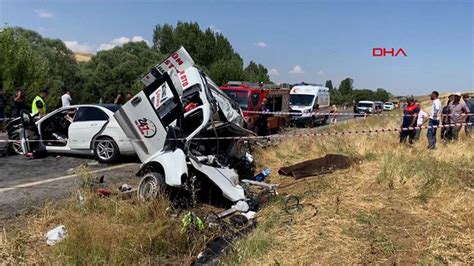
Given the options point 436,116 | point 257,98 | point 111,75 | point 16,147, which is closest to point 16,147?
point 16,147

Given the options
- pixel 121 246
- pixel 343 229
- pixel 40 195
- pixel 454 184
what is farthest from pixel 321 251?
pixel 40 195

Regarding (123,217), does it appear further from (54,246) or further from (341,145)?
(341,145)

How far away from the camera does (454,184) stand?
7.18m

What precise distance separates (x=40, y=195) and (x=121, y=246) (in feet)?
10.6

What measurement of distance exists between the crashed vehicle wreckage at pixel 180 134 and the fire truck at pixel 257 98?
26.8ft

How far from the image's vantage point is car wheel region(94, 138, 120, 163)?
10.0m

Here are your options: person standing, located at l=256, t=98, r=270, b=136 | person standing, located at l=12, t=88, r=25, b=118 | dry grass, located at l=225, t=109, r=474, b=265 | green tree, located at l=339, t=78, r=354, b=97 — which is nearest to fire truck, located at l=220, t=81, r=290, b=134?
person standing, located at l=256, t=98, r=270, b=136

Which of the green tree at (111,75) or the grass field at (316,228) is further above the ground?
the green tree at (111,75)

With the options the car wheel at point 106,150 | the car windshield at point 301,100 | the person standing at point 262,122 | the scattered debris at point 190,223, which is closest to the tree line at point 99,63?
the car windshield at point 301,100

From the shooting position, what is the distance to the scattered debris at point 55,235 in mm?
4859

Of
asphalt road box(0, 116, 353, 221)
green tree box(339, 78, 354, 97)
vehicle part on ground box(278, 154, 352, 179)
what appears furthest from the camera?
green tree box(339, 78, 354, 97)

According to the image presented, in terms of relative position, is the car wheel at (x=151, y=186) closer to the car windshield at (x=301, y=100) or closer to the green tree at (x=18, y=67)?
the car windshield at (x=301, y=100)

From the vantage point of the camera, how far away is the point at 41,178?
8.39m

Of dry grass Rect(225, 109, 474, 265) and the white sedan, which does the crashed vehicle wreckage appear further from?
the white sedan
